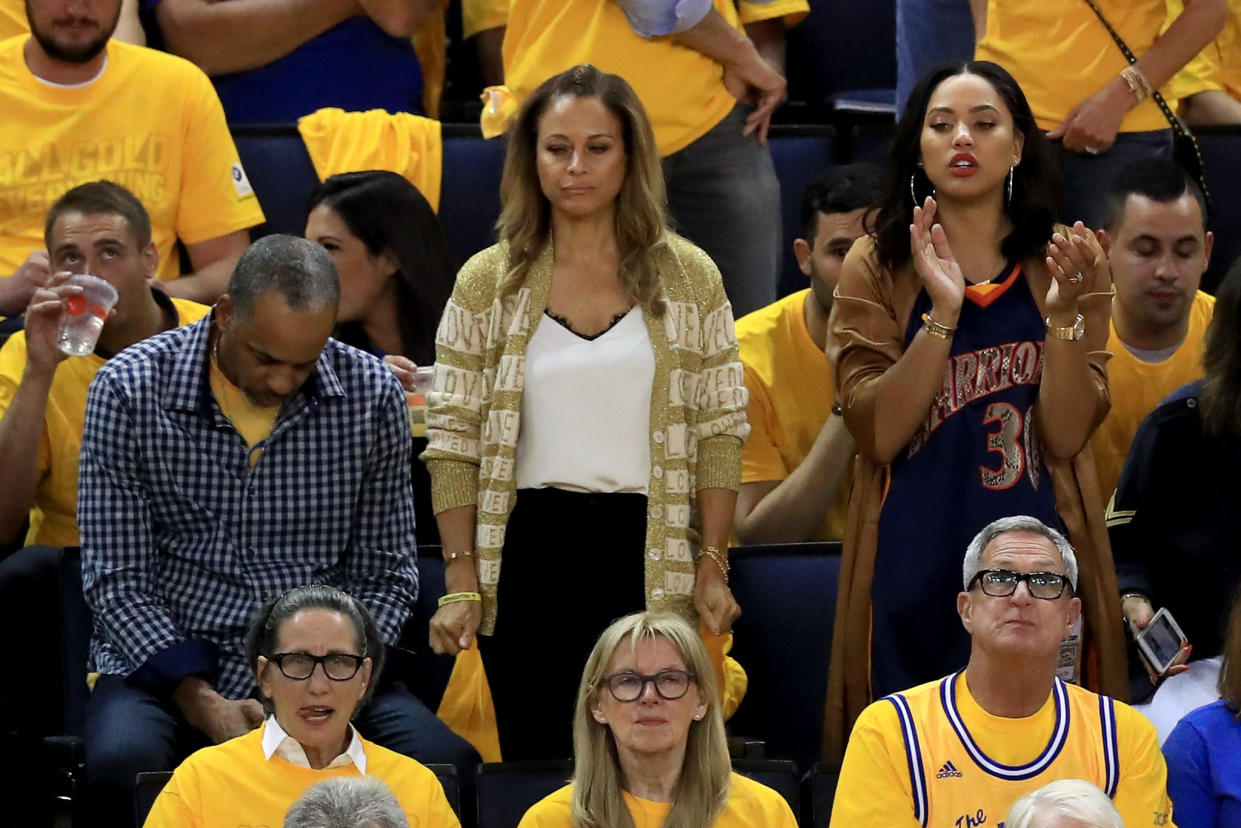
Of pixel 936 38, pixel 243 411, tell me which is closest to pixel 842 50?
pixel 936 38

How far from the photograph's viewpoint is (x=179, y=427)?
14.1 feet

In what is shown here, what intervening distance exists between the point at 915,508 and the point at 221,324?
1.46 meters

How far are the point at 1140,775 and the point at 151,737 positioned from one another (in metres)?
1.80

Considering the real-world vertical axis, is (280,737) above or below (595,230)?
below

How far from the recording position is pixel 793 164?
6.12m

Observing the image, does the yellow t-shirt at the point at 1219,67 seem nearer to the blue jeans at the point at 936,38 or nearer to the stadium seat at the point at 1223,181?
the stadium seat at the point at 1223,181

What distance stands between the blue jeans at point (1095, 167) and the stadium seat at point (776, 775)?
2.06m

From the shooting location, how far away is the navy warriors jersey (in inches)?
159

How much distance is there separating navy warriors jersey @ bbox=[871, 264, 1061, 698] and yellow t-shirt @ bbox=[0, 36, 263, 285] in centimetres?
214

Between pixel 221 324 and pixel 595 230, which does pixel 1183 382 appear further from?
pixel 221 324

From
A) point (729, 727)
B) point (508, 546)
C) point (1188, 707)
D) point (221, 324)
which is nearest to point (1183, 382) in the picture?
point (1188, 707)

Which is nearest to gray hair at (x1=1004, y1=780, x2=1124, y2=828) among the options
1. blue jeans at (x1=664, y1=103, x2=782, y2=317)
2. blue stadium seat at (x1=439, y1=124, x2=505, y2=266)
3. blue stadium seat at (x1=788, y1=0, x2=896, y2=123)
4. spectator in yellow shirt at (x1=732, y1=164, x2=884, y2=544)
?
spectator in yellow shirt at (x1=732, y1=164, x2=884, y2=544)

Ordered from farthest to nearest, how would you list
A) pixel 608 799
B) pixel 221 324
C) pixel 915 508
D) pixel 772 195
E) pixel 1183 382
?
1. pixel 772 195
2. pixel 1183 382
3. pixel 221 324
4. pixel 915 508
5. pixel 608 799

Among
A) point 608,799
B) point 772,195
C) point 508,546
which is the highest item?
point 772,195
